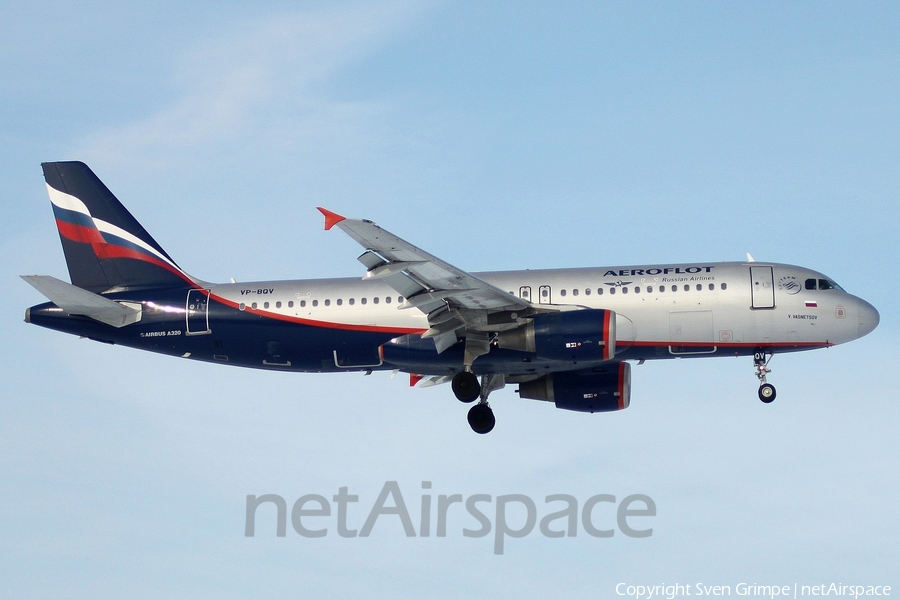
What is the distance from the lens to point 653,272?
42.9 metres

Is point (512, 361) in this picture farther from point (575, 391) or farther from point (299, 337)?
point (299, 337)

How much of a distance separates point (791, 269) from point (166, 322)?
23125mm

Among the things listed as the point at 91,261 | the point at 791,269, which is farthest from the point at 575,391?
the point at 91,261

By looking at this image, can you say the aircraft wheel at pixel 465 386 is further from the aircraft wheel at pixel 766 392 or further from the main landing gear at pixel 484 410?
the aircraft wheel at pixel 766 392

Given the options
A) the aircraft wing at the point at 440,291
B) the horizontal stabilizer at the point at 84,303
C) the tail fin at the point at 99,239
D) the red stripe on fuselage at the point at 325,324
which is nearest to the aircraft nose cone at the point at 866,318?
the aircraft wing at the point at 440,291

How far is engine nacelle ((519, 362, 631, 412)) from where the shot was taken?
4547 cm

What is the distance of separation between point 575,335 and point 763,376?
781 centimetres

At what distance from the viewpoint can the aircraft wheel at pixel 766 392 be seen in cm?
4288

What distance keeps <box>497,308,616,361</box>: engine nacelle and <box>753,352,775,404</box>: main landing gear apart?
5908mm

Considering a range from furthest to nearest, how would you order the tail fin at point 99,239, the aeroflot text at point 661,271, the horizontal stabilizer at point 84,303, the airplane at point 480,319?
the tail fin at point 99,239 < the aeroflot text at point 661,271 < the horizontal stabilizer at point 84,303 < the airplane at point 480,319

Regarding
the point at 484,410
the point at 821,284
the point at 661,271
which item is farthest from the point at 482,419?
the point at 821,284

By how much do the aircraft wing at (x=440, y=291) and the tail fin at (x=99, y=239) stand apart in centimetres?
1061

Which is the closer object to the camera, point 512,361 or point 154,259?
point 512,361

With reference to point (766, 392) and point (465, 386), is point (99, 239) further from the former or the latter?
point (766, 392)
